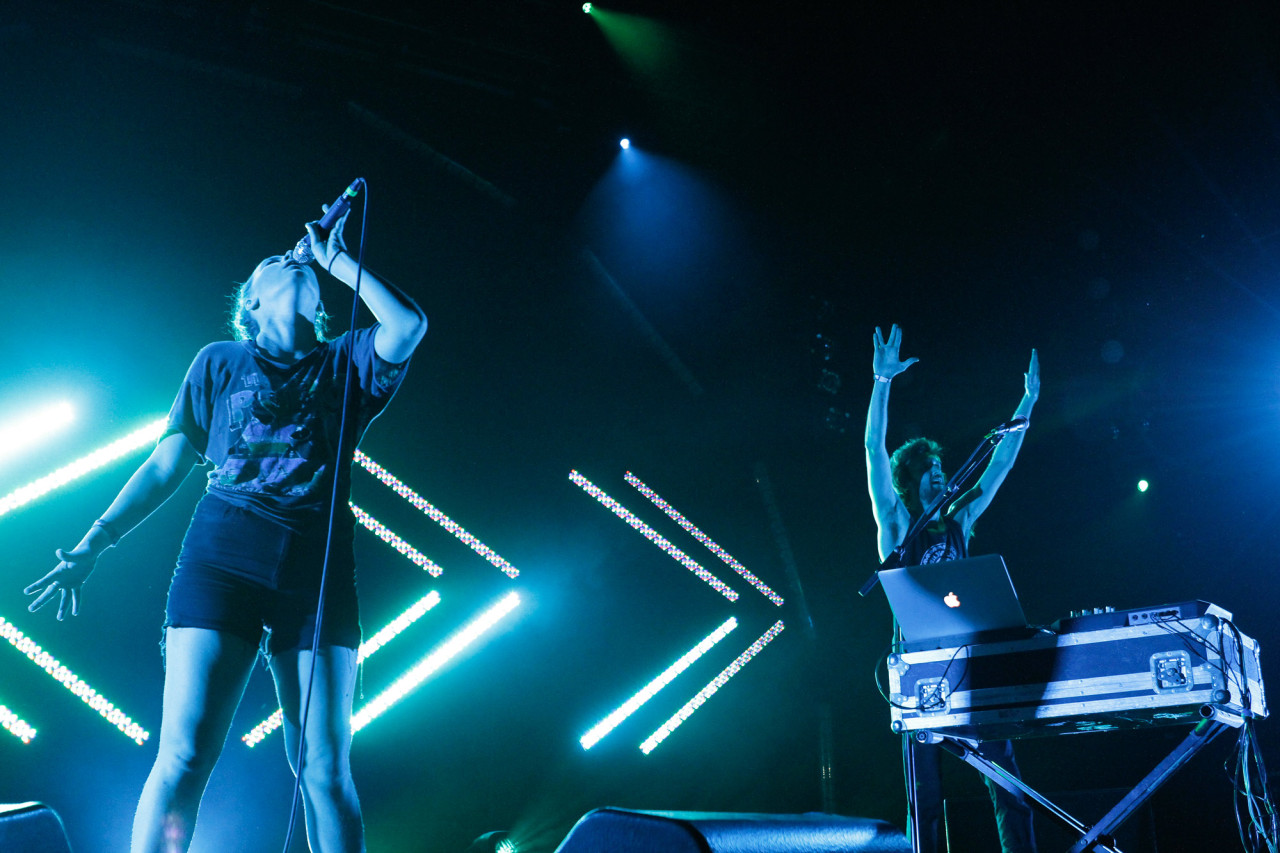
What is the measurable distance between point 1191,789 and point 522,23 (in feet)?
13.3

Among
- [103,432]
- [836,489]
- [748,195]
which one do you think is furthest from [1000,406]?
[103,432]

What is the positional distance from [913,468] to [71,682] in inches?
118

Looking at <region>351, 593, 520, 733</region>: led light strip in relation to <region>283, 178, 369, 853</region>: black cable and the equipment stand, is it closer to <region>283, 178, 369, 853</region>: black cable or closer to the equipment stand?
<region>283, 178, 369, 853</region>: black cable

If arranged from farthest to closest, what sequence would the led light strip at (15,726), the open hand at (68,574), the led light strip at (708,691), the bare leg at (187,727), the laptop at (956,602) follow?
the led light strip at (708,691)
the led light strip at (15,726)
the laptop at (956,602)
the open hand at (68,574)
the bare leg at (187,727)

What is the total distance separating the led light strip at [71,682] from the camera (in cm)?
282

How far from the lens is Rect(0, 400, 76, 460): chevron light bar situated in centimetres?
289

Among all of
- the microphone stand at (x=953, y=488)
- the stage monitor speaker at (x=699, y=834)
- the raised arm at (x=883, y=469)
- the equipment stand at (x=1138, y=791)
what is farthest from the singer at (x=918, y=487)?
the stage monitor speaker at (x=699, y=834)

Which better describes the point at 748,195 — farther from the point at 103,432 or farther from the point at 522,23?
the point at 103,432

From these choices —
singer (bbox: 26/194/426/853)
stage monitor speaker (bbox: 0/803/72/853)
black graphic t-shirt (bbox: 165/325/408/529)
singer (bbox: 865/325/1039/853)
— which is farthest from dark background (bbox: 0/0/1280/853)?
stage monitor speaker (bbox: 0/803/72/853)

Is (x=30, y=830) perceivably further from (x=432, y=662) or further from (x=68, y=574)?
(x=432, y=662)

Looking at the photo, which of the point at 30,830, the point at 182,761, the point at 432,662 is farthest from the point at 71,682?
the point at 30,830

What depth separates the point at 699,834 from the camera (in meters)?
0.91

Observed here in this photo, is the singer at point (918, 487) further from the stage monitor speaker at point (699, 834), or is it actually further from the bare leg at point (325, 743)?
the stage monitor speaker at point (699, 834)

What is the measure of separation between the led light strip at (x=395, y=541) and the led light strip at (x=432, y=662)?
279 millimetres
